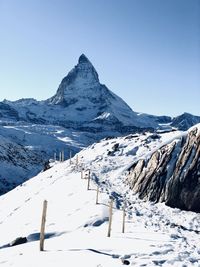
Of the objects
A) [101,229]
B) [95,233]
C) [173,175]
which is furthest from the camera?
[173,175]

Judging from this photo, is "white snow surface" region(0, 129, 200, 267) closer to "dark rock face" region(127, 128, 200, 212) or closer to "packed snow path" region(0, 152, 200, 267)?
"packed snow path" region(0, 152, 200, 267)

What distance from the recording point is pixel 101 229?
25.5 meters

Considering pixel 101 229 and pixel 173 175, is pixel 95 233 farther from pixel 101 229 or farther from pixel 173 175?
pixel 173 175

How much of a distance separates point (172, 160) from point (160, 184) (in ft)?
11.3

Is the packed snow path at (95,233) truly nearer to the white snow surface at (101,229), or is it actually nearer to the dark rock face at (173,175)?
the white snow surface at (101,229)

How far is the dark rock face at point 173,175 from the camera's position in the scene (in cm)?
3925

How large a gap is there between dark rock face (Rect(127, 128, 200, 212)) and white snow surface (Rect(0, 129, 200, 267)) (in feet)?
3.81

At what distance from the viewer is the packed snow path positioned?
52.5ft

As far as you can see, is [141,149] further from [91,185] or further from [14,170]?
[14,170]

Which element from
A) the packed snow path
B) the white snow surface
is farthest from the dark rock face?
the packed snow path

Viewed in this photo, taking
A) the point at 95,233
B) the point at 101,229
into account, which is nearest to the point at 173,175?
the point at 101,229

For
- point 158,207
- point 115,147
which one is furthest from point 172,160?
point 115,147

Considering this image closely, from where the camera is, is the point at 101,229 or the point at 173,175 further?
the point at 173,175

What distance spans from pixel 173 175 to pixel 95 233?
20207 mm
